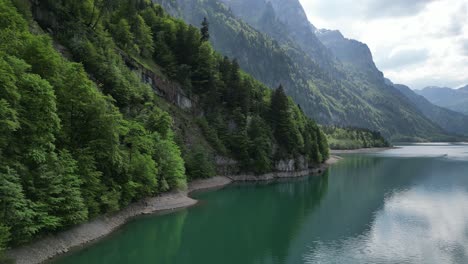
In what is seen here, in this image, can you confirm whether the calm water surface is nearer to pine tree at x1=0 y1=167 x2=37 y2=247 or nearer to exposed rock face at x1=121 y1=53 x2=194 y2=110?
pine tree at x1=0 y1=167 x2=37 y2=247

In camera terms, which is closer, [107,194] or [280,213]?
[107,194]

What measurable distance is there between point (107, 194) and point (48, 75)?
57.3 ft

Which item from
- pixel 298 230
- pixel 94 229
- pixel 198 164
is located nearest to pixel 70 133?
pixel 94 229

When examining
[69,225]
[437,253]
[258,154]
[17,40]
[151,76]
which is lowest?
[437,253]

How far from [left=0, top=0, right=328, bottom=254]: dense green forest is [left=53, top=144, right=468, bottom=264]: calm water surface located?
23.3ft

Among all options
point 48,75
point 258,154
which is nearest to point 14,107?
point 48,75

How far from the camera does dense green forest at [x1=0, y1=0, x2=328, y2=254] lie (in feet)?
121

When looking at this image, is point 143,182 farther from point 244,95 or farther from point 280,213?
point 244,95

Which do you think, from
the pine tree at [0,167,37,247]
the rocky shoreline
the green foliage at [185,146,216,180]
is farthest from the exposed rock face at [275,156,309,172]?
the pine tree at [0,167,37,247]

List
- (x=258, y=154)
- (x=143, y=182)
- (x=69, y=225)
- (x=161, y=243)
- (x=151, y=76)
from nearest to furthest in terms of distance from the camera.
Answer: (x=69, y=225), (x=161, y=243), (x=143, y=182), (x=151, y=76), (x=258, y=154)

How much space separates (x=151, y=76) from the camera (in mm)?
97062

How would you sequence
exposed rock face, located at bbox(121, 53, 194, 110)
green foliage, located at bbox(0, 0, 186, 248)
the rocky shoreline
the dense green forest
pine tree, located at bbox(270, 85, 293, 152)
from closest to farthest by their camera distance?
green foliage, located at bbox(0, 0, 186, 248)
the rocky shoreline
the dense green forest
exposed rock face, located at bbox(121, 53, 194, 110)
pine tree, located at bbox(270, 85, 293, 152)

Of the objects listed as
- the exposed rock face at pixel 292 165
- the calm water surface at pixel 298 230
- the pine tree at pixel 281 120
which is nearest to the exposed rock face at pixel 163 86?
the calm water surface at pixel 298 230

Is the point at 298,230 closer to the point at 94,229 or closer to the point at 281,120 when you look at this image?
the point at 94,229
